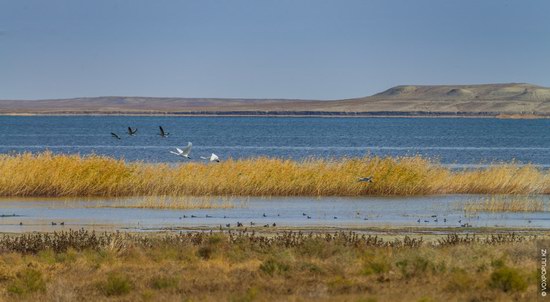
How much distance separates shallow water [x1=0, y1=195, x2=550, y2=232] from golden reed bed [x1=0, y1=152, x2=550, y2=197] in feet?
4.17

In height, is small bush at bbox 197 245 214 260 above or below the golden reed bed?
above

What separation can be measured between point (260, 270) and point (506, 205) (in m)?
18.7

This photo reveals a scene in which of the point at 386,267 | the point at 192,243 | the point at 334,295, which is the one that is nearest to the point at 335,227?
the point at 192,243

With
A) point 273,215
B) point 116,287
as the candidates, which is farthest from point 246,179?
point 116,287

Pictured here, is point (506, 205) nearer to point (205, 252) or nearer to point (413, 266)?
point (205, 252)

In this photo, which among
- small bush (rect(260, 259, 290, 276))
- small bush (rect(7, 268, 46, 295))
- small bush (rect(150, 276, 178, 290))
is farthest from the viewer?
small bush (rect(260, 259, 290, 276))

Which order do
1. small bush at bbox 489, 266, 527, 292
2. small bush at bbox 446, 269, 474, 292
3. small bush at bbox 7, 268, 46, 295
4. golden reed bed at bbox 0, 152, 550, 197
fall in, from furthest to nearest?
golden reed bed at bbox 0, 152, 550, 197
small bush at bbox 7, 268, 46, 295
small bush at bbox 446, 269, 474, 292
small bush at bbox 489, 266, 527, 292

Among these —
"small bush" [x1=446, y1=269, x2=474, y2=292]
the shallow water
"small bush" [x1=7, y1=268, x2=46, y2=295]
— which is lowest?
the shallow water

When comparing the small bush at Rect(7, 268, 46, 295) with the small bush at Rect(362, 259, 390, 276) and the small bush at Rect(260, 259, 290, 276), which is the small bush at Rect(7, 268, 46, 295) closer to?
the small bush at Rect(260, 259, 290, 276)

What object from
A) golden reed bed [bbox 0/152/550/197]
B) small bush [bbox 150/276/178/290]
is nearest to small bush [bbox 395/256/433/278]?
small bush [bbox 150/276/178/290]

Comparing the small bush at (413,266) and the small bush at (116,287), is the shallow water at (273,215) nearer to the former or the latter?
the small bush at (413,266)

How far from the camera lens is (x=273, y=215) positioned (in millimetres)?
32219

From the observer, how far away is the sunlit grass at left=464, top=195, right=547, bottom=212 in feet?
111

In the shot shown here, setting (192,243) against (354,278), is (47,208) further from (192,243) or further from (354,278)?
(354,278)
